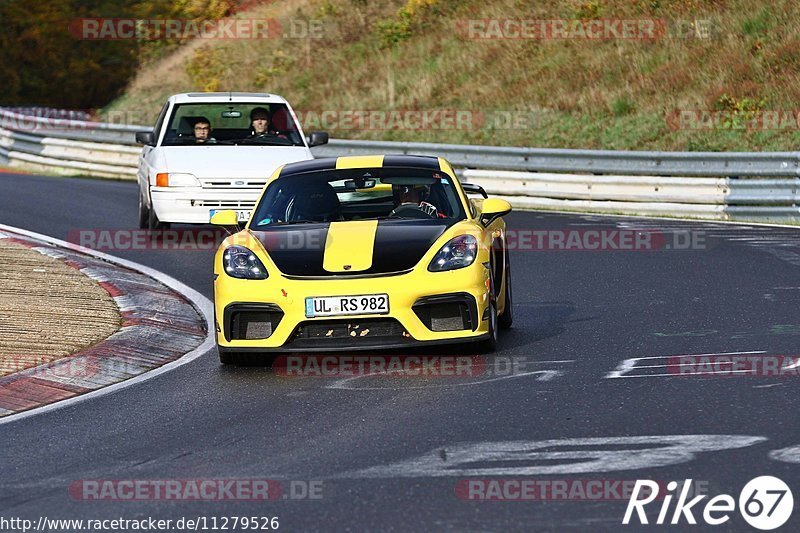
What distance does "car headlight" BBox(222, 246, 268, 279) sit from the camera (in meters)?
9.27

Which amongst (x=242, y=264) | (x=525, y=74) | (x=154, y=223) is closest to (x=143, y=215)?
(x=154, y=223)

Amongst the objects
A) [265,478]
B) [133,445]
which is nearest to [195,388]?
[133,445]

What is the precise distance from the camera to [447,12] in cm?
3600

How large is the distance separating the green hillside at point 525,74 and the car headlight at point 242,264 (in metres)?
15.9

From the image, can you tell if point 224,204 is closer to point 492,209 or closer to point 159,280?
point 159,280

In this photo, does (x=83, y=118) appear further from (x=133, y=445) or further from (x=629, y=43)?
(x=133, y=445)

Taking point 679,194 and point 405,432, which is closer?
point 405,432

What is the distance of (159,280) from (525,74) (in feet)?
62.5

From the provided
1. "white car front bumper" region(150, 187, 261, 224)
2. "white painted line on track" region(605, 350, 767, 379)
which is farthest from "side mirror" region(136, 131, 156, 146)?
"white painted line on track" region(605, 350, 767, 379)

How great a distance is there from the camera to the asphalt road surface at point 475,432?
583 cm

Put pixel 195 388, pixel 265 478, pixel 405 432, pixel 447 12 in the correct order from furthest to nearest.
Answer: pixel 447 12, pixel 195 388, pixel 405 432, pixel 265 478

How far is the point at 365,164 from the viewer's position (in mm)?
10609

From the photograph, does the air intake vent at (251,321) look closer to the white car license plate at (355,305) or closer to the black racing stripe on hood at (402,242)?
the white car license plate at (355,305)

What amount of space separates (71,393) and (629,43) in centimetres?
2352
